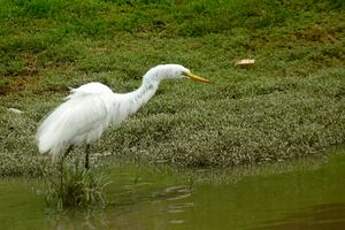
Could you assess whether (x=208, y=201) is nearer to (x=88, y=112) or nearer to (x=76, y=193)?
(x=76, y=193)

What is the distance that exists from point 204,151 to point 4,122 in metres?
4.06

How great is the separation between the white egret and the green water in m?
0.62

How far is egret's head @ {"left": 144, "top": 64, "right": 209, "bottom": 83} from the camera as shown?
963 centimetres

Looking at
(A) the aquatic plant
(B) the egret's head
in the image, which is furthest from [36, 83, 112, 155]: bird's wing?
(B) the egret's head

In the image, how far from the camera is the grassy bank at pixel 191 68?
11.2 m

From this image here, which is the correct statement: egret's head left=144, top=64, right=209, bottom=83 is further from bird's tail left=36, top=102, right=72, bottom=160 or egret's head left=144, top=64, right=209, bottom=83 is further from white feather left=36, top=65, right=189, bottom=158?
bird's tail left=36, top=102, right=72, bottom=160

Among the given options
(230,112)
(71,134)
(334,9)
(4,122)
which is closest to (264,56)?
(334,9)

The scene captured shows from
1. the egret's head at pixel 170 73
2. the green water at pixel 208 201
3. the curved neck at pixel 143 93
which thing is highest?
the egret's head at pixel 170 73

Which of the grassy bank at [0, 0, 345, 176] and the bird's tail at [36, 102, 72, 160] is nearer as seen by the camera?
the bird's tail at [36, 102, 72, 160]

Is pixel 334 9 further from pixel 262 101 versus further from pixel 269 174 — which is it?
pixel 269 174

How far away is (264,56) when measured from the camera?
17422 mm

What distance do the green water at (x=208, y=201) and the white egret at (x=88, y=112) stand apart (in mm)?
623

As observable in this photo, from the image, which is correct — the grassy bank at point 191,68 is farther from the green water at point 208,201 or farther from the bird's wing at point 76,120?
the bird's wing at point 76,120

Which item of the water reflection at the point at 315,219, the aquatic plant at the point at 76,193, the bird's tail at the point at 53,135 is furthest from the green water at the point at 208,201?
the bird's tail at the point at 53,135
